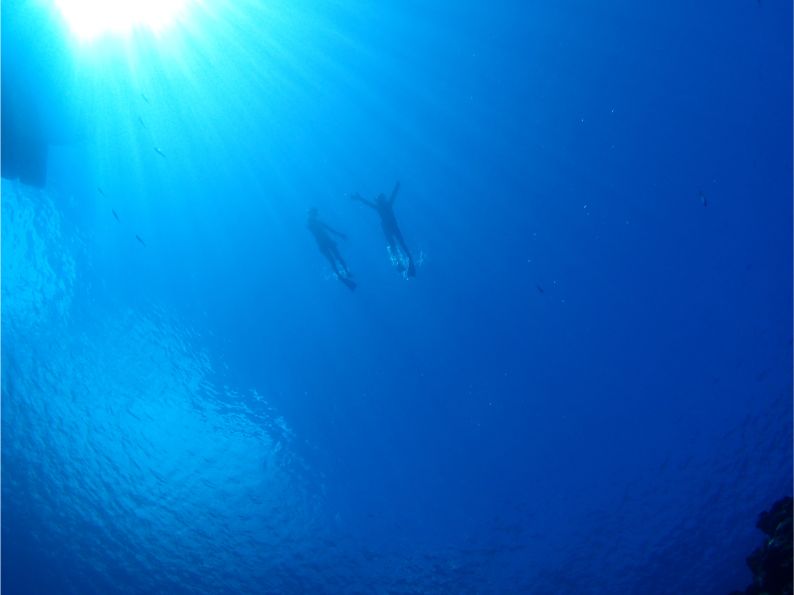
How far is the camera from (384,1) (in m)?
12.3

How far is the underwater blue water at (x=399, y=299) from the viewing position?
1310 centimetres

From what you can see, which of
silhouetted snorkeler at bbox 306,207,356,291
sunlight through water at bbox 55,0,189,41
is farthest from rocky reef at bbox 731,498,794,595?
sunlight through water at bbox 55,0,189,41

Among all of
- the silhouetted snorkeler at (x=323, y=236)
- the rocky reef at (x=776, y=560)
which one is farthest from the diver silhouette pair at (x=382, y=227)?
the rocky reef at (x=776, y=560)

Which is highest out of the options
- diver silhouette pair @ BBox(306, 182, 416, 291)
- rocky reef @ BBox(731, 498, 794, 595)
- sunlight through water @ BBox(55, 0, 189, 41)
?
sunlight through water @ BBox(55, 0, 189, 41)

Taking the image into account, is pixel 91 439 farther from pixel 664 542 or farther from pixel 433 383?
pixel 664 542

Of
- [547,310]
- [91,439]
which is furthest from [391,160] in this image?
[91,439]

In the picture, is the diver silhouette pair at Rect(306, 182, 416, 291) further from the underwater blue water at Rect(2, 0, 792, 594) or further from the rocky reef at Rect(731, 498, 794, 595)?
the rocky reef at Rect(731, 498, 794, 595)

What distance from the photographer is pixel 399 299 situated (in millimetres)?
16594

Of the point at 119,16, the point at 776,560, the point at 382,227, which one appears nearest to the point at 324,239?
the point at 382,227

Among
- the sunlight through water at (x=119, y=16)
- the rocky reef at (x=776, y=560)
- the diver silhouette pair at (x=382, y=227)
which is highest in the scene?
the sunlight through water at (x=119, y=16)

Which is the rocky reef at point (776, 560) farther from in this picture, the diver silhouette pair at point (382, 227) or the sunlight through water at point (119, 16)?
the sunlight through water at point (119, 16)

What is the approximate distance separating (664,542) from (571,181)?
19572mm

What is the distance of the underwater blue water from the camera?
13.1m

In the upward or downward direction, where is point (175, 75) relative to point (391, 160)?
upward
